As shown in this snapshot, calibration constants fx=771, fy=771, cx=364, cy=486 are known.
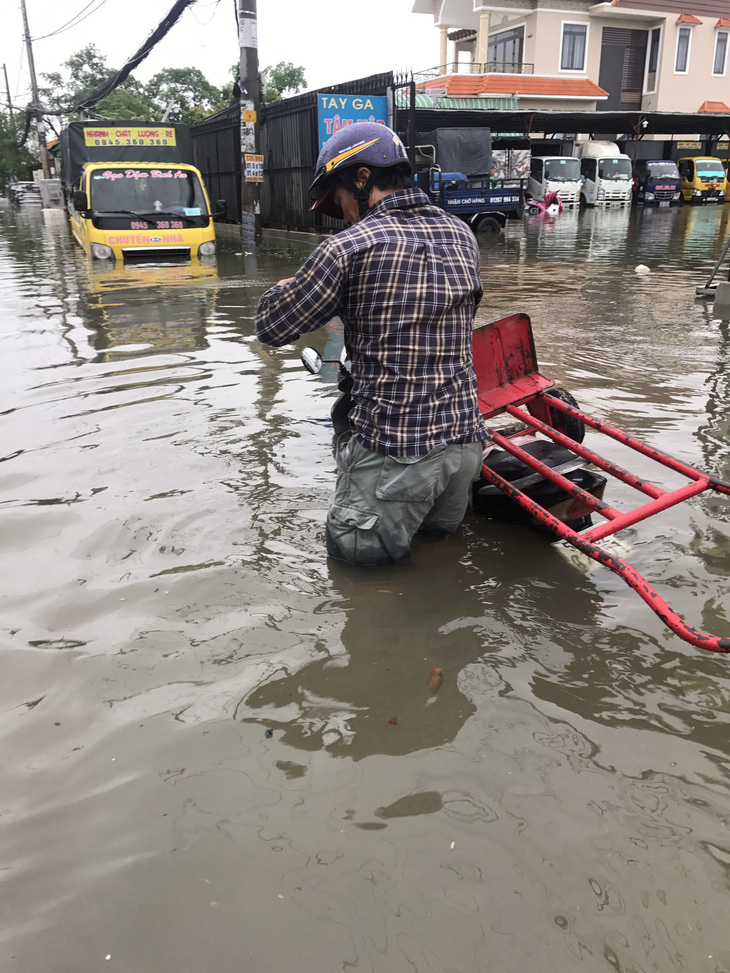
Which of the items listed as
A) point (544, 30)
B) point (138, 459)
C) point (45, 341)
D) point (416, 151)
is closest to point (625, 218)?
point (416, 151)

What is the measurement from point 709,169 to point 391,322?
33.4 metres

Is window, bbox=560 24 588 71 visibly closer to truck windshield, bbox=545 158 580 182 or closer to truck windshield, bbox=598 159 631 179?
truck windshield, bbox=598 159 631 179

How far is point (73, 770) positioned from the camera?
7.05 ft

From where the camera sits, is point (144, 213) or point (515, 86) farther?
point (515, 86)

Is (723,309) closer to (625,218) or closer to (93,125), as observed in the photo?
(93,125)

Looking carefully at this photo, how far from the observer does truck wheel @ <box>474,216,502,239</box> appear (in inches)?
767

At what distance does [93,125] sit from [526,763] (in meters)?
18.0

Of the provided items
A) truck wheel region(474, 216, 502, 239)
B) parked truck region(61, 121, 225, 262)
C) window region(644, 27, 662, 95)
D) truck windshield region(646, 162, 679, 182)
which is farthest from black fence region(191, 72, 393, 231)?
window region(644, 27, 662, 95)

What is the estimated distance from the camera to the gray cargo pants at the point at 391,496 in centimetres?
287

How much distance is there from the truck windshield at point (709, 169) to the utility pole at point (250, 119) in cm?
2311

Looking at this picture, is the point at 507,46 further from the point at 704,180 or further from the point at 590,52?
the point at 704,180

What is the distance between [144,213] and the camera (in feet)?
42.0

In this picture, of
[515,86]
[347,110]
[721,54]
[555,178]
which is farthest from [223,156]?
[721,54]

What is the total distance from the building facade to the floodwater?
33301mm
